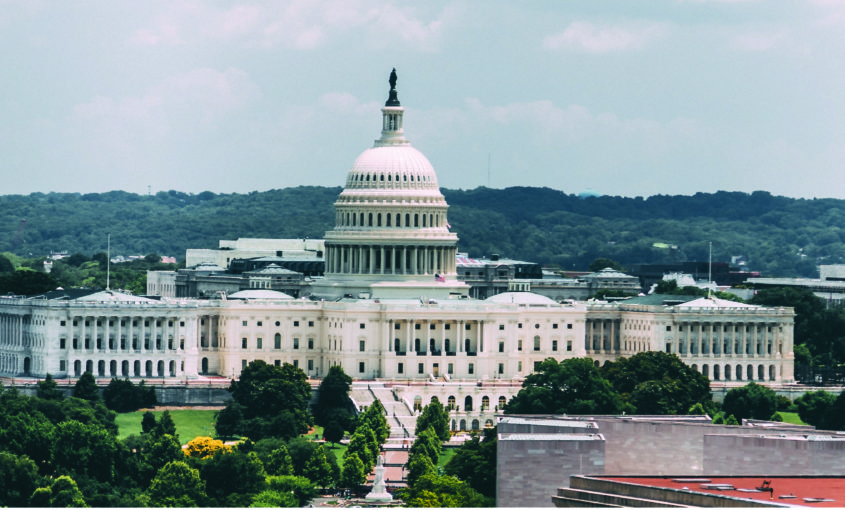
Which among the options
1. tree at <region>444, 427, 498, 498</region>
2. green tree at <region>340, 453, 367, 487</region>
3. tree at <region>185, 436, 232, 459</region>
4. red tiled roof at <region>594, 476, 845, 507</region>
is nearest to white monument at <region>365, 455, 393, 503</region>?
green tree at <region>340, 453, 367, 487</region>

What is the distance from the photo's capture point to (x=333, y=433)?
191 metres

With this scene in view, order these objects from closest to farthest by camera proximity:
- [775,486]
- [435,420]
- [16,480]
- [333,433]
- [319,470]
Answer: [775,486] < [16,480] < [319,470] < [333,433] < [435,420]

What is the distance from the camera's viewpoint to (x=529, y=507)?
393 feet

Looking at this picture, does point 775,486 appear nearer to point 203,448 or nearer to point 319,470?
point 319,470

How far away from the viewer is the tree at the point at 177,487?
147 metres

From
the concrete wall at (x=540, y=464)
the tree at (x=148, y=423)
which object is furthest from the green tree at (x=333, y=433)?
the concrete wall at (x=540, y=464)

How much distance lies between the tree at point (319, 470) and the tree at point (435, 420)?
2374 cm

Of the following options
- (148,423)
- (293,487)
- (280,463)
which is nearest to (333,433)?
(148,423)

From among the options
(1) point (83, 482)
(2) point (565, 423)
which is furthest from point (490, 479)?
(1) point (83, 482)

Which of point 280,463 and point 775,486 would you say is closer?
point 775,486

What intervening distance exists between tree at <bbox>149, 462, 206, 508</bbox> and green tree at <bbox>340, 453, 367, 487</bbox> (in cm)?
1456

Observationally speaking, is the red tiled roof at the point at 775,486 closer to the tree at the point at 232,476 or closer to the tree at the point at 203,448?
the tree at the point at 232,476

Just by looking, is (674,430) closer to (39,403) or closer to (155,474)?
(155,474)

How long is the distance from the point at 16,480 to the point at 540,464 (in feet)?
135
